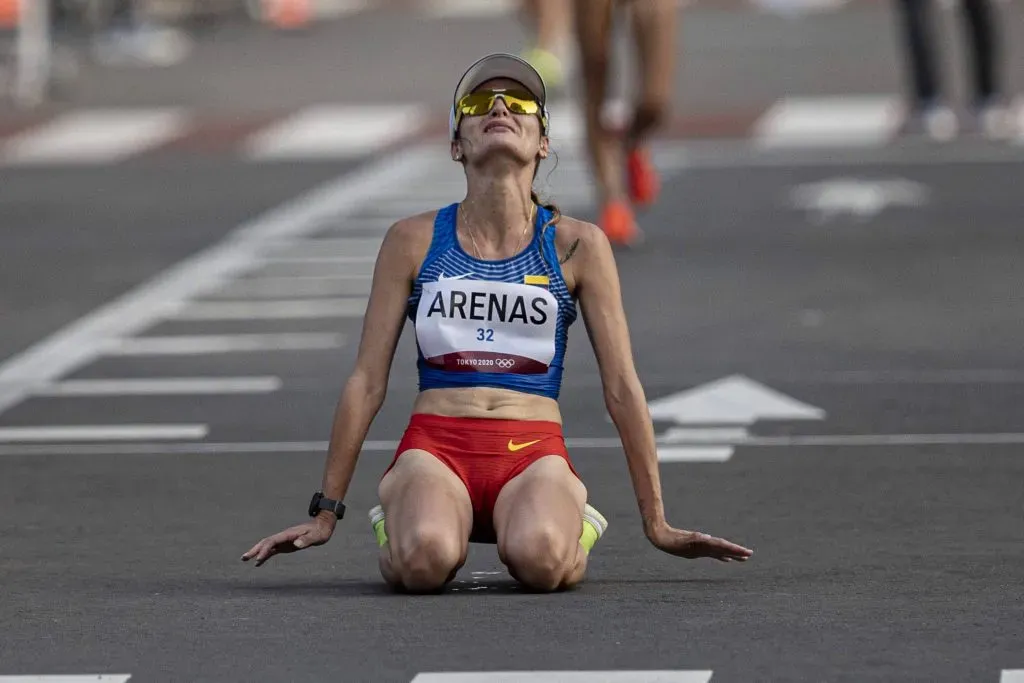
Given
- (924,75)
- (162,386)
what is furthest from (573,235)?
(924,75)

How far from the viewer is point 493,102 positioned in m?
6.66

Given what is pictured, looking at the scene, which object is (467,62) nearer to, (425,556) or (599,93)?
(599,93)

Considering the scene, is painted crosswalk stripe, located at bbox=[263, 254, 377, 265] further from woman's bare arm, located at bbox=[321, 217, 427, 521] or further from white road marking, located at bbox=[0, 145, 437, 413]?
woman's bare arm, located at bbox=[321, 217, 427, 521]

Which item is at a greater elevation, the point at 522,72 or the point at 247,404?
the point at 522,72

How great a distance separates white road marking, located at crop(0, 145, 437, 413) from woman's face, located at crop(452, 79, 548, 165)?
3.86 meters

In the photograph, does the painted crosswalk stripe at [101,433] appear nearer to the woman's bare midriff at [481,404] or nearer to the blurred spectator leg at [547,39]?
the woman's bare midriff at [481,404]

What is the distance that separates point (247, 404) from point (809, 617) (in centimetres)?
445

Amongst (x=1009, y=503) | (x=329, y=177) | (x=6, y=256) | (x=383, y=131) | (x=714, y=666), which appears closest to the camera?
(x=714, y=666)

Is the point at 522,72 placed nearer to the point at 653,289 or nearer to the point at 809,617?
the point at 809,617

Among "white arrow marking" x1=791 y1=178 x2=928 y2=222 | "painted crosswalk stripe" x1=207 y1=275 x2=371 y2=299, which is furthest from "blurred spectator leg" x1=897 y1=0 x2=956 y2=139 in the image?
"painted crosswalk stripe" x1=207 y1=275 x2=371 y2=299

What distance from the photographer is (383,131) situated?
21.1m

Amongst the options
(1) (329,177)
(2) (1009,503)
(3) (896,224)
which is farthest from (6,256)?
(2) (1009,503)

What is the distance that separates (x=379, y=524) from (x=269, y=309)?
627 cm

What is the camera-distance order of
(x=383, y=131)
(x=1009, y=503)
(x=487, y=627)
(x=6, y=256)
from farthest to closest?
(x=383, y=131) → (x=6, y=256) → (x=1009, y=503) → (x=487, y=627)
